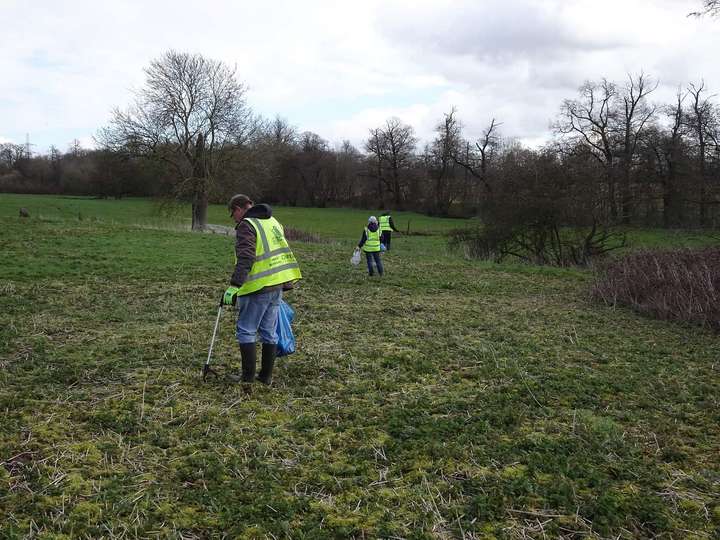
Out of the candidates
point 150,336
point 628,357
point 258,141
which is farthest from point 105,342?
point 258,141

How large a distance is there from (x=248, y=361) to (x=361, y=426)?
1.38m

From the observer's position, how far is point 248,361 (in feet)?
17.4

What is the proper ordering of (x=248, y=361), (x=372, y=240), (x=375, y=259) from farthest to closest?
(x=375, y=259)
(x=372, y=240)
(x=248, y=361)

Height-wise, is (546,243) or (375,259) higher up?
(546,243)

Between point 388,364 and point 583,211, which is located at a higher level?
point 583,211

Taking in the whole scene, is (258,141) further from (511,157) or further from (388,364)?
(388,364)

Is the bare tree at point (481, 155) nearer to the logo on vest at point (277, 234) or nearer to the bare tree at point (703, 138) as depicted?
the bare tree at point (703, 138)

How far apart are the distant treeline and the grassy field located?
12492 mm

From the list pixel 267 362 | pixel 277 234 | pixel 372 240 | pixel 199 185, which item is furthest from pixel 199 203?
pixel 267 362

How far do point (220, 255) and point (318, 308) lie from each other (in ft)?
22.3

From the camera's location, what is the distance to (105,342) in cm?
669

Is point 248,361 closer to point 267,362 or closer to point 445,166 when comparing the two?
point 267,362

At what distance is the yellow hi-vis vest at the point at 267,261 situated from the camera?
5.20 m

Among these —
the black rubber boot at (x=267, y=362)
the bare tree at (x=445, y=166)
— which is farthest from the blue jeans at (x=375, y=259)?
the bare tree at (x=445, y=166)
